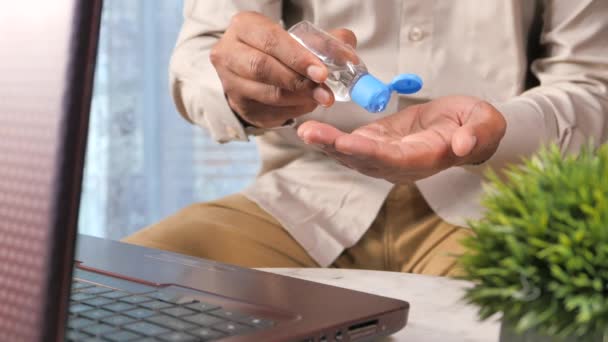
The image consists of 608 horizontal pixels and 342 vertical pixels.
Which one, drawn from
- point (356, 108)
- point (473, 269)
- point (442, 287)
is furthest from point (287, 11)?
point (473, 269)

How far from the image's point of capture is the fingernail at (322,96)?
798mm

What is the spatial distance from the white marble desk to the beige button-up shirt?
29 centimetres

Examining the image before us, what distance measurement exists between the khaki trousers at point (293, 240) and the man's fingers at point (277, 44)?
0.86 feet

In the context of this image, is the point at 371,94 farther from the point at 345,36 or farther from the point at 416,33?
the point at 416,33

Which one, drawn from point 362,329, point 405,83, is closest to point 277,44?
point 405,83

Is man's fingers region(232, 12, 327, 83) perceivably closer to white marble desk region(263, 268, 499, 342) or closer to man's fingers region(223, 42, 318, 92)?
man's fingers region(223, 42, 318, 92)

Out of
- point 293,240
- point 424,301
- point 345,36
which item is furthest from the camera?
point 293,240

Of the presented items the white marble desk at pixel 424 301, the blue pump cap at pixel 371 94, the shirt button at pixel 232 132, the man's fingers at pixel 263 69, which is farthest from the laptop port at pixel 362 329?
the shirt button at pixel 232 132

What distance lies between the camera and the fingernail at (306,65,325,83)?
2.51 ft

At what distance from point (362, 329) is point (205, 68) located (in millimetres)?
657

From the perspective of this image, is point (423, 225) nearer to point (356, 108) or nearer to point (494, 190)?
point (356, 108)

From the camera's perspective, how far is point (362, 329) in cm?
50

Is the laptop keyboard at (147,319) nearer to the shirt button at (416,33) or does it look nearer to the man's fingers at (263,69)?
the man's fingers at (263,69)

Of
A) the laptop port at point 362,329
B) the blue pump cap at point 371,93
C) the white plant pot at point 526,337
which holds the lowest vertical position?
the laptop port at point 362,329
